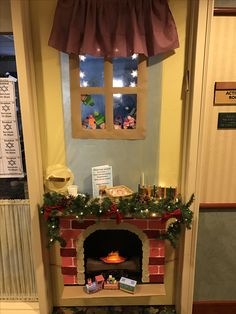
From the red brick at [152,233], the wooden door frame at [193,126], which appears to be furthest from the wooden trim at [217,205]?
the red brick at [152,233]

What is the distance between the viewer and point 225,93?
5.97 feet

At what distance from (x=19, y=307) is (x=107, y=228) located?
1022 mm

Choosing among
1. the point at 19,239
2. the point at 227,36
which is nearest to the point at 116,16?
the point at 227,36

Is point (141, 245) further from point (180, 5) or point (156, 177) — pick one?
point (180, 5)

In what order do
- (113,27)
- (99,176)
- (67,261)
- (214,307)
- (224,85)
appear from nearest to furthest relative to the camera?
(113,27) < (224,85) < (99,176) < (67,261) < (214,307)

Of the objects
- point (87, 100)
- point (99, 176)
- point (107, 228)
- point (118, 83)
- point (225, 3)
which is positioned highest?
point (225, 3)

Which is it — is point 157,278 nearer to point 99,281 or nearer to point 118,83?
point 99,281

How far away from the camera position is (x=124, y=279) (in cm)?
208

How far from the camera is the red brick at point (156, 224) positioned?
1966mm

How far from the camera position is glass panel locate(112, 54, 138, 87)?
1.79 meters

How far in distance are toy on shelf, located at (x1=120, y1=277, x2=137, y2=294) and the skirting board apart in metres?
0.73

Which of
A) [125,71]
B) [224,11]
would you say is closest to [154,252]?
[125,71]

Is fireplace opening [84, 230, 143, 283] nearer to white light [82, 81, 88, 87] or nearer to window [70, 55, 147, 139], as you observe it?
window [70, 55, 147, 139]

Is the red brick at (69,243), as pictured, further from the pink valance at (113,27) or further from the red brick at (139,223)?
the pink valance at (113,27)
